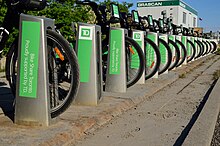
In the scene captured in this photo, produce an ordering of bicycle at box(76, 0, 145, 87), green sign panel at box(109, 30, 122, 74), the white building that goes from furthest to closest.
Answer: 1. the white building
2. bicycle at box(76, 0, 145, 87)
3. green sign panel at box(109, 30, 122, 74)

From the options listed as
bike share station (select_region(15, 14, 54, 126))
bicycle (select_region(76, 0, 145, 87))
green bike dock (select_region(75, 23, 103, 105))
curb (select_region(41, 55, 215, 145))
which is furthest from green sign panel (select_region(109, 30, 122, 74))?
bike share station (select_region(15, 14, 54, 126))

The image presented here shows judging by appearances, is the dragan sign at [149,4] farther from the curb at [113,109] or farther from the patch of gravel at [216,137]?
the patch of gravel at [216,137]

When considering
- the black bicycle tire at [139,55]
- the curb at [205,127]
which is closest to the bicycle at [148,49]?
the black bicycle tire at [139,55]

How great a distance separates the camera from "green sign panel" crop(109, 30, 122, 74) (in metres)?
6.30

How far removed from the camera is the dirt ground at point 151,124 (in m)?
3.97

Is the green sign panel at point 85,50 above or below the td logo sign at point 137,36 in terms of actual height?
below

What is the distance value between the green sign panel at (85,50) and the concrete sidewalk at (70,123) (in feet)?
1.54

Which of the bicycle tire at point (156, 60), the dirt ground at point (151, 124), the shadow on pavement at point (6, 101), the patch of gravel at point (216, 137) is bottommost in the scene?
the patch of gravel at point (216, 137)

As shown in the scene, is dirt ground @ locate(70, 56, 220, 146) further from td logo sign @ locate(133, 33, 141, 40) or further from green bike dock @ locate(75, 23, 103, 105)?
td logo sign @ locate(133, 33, 141, 40)

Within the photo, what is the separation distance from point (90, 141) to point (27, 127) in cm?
66

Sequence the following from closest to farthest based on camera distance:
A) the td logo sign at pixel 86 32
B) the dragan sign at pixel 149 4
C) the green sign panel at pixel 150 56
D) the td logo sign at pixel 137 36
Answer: the td logo sign at pixel 86 32
the td logo sign at pixel 137 36
the green sign panel at pixel 150 56
the dragan sign at pixel 149 4

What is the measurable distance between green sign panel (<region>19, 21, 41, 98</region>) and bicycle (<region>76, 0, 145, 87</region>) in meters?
2.40

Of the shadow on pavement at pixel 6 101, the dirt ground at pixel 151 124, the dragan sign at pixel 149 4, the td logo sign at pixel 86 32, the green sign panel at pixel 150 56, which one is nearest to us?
the dirt ground at pixel 151 124

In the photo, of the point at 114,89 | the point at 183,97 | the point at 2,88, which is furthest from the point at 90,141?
the point at 183,97
